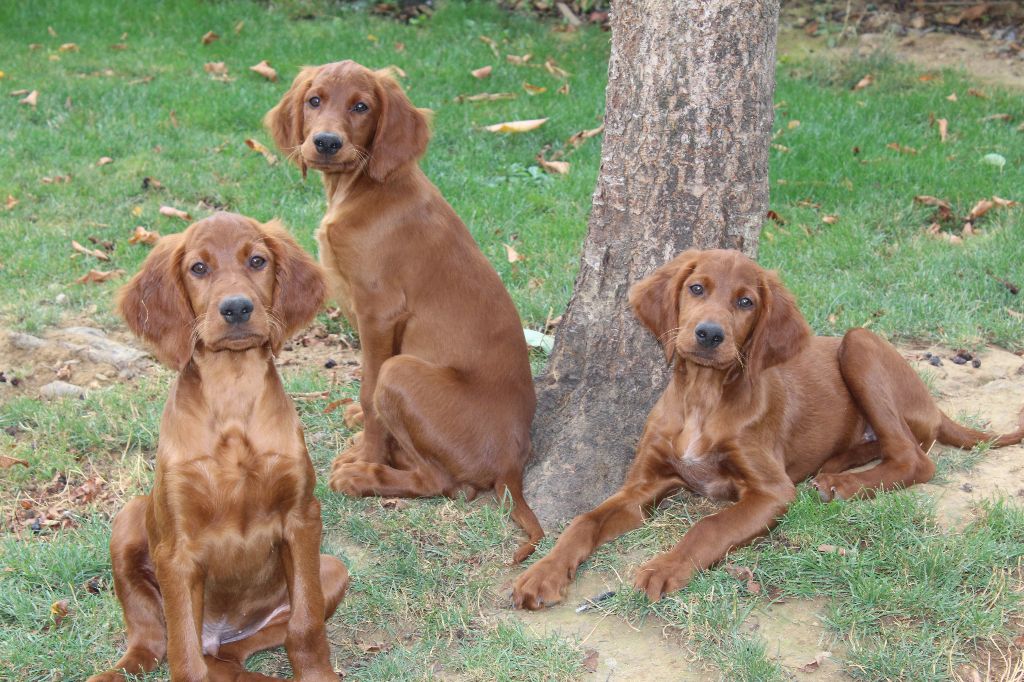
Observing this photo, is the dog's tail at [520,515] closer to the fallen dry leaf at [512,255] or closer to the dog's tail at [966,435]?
the dog's tail at [966,435]

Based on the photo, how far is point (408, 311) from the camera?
496 centimetres

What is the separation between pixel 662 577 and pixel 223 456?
156 centimetres

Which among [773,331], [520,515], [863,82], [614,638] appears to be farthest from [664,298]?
[863,82]

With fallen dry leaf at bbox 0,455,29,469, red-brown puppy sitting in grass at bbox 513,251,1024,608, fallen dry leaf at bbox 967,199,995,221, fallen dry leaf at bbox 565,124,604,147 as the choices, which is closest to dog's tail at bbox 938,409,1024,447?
red-brown puppy sitting in grass at bbox 513,251,1024,608

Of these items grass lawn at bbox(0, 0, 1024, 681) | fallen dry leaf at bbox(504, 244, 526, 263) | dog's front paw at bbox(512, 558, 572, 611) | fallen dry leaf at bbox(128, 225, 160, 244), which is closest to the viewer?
grass lawn at bbox(0, 0, 1024, 681)

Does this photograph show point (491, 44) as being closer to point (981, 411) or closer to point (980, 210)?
point (980, 210)

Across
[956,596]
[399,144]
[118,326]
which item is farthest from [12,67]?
[956,596]

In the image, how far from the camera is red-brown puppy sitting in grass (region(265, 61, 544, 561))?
189 inches

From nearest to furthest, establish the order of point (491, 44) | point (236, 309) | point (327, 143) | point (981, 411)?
point (236, 309), point (327, 143), point (981, 411), point (491, 44)

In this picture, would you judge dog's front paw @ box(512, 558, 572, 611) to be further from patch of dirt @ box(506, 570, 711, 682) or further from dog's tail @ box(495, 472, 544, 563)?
dog's tail @ box(495, 472, 544, 563)

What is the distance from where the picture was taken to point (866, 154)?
8.39 m

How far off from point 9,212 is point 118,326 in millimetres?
1989

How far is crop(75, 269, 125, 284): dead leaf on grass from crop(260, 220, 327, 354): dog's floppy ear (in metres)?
3.23

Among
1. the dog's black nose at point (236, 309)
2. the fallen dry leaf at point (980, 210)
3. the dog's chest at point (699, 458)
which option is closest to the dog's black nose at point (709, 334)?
the dog's chest at point (699, 458)
